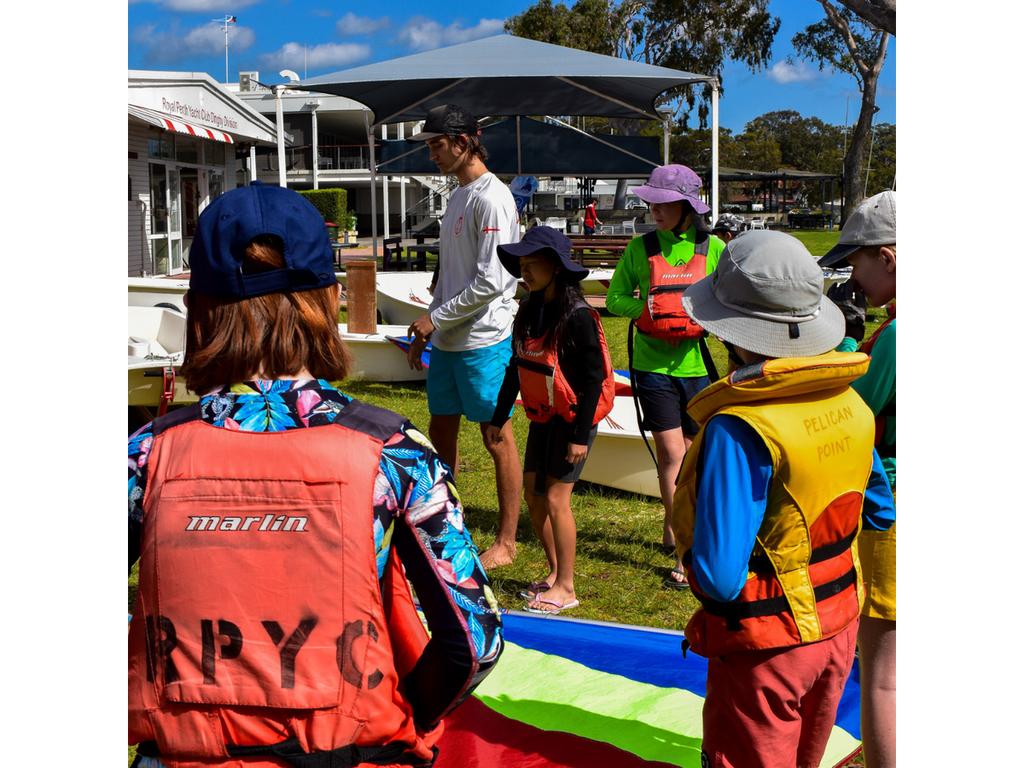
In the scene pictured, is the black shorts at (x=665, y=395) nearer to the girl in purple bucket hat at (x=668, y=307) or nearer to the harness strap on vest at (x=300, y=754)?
the girl in purple bucket hat at (x=668, y=307)

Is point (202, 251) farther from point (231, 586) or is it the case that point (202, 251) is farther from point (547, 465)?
point (547, 465)

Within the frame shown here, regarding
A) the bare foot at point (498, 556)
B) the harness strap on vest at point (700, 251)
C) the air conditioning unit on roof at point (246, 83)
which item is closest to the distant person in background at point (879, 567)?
the harness strap on vest at point (700, 251)

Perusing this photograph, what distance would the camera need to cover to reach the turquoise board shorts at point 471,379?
4855 millimetres

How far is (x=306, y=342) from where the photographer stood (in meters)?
1.59

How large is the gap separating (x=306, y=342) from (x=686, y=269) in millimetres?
3413

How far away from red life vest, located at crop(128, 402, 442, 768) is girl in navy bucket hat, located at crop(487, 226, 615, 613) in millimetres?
2683

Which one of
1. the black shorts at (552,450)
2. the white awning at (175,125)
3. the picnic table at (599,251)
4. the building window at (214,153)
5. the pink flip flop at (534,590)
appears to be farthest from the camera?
the building window at (214,153)

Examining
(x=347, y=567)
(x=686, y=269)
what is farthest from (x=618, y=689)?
(x=347, y=567)

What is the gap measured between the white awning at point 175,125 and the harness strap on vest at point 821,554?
16473 mm

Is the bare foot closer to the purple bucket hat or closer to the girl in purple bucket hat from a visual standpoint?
the girl in purple bucket hat

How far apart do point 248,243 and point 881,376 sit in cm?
161

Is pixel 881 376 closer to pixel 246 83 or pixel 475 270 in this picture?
pixel 475 270

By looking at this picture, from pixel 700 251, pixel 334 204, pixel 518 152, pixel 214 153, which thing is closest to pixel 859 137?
pixel 334 204

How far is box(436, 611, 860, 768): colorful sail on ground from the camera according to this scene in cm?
321
